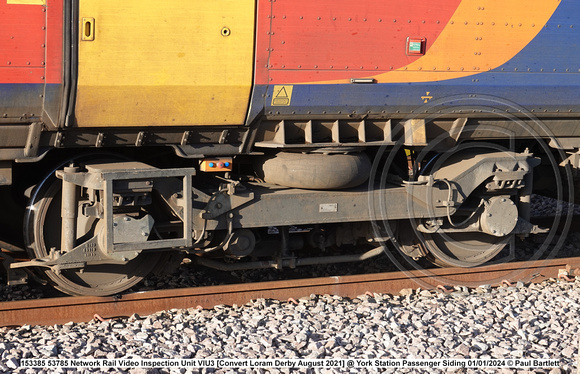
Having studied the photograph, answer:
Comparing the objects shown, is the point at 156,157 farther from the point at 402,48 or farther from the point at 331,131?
the point at 402,48

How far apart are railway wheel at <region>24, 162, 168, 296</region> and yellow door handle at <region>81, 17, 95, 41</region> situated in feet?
4.57

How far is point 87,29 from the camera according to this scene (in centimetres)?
535

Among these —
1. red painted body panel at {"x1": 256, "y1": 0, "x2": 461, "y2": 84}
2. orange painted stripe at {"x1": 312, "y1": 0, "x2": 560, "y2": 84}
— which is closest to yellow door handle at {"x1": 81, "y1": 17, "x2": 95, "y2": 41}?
red painted body panel at {"x1": 256, "y1": 0, "x2": 461, "y2": 84}

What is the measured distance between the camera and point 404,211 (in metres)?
6.82

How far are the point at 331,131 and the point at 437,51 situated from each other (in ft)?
3.85

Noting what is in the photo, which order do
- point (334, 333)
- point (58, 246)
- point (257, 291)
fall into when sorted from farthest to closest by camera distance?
1. point (257, 291)
2. point (58, 246)
3. point (334, 333)

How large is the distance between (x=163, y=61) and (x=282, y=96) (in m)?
1.06

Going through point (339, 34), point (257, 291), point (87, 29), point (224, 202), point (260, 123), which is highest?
point (339, 34)

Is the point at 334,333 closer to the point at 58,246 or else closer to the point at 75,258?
the point at 75,258

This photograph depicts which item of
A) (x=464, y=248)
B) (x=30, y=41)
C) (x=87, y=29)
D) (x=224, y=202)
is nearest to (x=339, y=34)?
(x=224, y=202)

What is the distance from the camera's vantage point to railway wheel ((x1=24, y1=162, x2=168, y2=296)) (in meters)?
6.12

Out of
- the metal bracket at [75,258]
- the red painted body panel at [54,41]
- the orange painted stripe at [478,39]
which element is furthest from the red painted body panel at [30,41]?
the orange painted stripe at [478,39]

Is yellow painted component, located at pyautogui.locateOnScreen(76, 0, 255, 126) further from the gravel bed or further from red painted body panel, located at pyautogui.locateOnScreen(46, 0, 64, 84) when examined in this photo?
the gravel bed

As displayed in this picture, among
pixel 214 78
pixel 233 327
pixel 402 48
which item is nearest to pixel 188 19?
pixel 214 78
